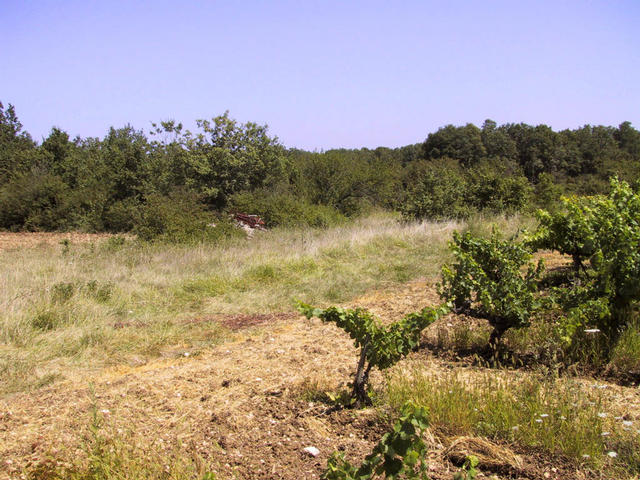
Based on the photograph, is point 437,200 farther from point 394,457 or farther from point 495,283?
point 394,457

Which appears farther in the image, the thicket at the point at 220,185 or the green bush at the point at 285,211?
the thicket at the point at 220,185

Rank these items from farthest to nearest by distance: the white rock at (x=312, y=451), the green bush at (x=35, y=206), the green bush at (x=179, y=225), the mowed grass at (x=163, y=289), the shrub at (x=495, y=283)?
the green bush at (x=35, y=206) → the green bush at (x=179, y=225) → the mowed grass at (x=163, y=289) → the shrub at (x=495, y=283) → the white rock at (x=312, y=451)

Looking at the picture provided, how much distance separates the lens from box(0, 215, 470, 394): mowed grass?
528cm

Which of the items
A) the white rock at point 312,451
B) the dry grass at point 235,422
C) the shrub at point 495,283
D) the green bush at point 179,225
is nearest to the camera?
the dry grass at point 235,422

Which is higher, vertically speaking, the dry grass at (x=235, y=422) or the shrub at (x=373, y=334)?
the shrub at (x=373, y=334)

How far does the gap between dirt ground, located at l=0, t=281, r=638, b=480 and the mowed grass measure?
2.01 feet

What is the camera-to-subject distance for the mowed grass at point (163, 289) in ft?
17.3

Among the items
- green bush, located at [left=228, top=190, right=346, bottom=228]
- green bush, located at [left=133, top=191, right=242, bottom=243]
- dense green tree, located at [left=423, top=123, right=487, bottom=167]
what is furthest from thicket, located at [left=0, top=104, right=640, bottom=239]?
dense green tree, located at [left=423, top=123, right=487, bottom=167]

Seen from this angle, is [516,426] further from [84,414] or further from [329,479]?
[84,414]

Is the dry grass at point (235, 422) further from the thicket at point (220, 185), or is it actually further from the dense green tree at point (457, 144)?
the dense green tree at point (457, 144)

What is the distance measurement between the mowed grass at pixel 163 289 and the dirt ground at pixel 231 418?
2.01ft

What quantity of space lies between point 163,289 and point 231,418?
16.0 ft

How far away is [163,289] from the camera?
7.74 m

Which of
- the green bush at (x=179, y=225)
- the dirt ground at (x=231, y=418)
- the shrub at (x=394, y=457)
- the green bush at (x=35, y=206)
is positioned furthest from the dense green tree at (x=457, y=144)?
the shrub at (x=394, y=457)
